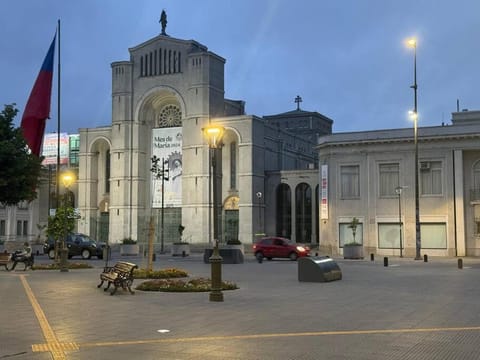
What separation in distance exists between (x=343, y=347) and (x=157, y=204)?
63.4 meters

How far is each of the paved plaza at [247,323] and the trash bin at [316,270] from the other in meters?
1.93

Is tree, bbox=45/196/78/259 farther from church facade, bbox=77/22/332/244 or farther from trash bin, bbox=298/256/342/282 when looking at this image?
church facade, bbox=77/22/332/244

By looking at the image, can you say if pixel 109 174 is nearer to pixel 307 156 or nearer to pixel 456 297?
pixel 307 156

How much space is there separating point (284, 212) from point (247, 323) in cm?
5519

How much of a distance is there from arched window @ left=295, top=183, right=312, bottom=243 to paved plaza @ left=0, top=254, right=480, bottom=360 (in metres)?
45.2

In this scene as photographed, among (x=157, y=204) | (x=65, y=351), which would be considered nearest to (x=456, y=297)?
(x=65, y=351)

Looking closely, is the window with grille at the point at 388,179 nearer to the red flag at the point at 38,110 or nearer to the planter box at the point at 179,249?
the planter box at the point at 179,249

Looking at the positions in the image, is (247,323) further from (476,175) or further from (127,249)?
(127,249)

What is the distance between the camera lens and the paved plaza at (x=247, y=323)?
9211mm

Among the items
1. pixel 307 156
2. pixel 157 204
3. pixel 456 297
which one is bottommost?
pixel 456 297

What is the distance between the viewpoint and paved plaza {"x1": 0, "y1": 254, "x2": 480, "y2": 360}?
30.2 ft

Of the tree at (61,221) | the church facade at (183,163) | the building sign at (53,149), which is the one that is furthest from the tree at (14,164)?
the building sign at (53,149)

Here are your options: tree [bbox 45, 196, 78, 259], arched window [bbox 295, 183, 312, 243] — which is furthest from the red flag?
arched window [bbox 295, 183, 312, 243]

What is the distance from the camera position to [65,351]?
9.19 metres
